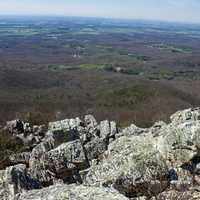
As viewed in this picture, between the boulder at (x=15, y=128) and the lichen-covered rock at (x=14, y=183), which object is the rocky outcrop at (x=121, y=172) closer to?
the lichen-covered rock at (x=14, y=183)

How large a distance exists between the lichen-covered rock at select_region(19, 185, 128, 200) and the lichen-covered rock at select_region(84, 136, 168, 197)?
3.24 metres

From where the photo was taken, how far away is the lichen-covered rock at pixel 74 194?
10.5 meters

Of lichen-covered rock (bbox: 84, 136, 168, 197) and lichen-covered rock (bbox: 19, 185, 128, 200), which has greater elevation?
lichen-covered rock (bbox: 19, 185, 128, 200)

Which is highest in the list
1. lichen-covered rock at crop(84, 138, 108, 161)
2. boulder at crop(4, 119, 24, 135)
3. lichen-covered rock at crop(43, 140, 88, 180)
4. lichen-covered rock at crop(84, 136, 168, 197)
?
lichen-covered rock at crop(84, 136, 168, 197)

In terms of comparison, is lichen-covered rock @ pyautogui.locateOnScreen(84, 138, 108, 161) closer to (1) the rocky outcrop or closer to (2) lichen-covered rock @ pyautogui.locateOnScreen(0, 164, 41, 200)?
(1) the rocky outcrop

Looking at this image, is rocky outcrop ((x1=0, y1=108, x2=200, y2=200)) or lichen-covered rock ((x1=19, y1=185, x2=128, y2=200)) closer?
lichen-covered rock ((x1=19, y1=185, x2=128, y2=200))

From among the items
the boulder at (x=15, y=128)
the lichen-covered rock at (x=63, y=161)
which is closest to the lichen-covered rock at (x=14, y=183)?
the lichen-covered rock at (x=63, y=161)

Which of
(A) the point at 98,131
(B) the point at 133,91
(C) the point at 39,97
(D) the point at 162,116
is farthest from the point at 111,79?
(A) the point at 98,131

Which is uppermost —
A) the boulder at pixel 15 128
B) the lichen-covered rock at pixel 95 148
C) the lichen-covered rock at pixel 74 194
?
the lichen-covered rock at pixel 74 194

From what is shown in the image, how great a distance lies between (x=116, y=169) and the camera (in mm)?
15258

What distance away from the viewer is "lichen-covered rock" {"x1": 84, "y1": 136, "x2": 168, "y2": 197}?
46.7ft

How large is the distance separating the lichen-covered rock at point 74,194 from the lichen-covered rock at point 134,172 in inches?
127

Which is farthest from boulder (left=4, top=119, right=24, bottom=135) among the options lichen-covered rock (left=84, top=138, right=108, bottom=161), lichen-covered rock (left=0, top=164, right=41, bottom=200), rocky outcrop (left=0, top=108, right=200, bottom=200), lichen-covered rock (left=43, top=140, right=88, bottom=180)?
lichen-covered rock (left=0, top=164, right=41, bottom=200)

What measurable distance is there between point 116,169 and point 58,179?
11.1 ft
